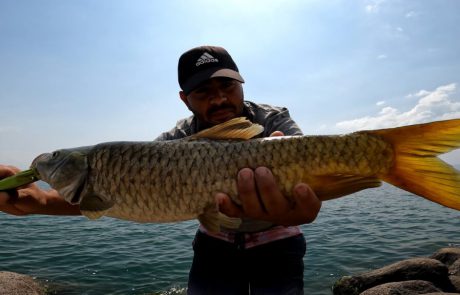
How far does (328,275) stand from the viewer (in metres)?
11.7

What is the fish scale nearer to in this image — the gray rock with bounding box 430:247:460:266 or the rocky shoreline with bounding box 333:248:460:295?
the rocky shoreline with bounding box 333:248:460:295

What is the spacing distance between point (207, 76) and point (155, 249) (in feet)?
41.2

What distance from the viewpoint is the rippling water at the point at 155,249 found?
448 inches

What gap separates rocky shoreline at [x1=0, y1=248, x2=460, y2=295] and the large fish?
657cm

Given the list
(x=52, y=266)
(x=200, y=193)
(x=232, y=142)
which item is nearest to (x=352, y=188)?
(x=232, y=142)

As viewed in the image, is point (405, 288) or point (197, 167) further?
point (405, 288)

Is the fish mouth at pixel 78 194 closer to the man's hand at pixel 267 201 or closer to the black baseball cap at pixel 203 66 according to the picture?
the man's hand at pixel 267 201

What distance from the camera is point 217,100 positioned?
4.35 m

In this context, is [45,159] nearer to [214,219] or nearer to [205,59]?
[214,219]

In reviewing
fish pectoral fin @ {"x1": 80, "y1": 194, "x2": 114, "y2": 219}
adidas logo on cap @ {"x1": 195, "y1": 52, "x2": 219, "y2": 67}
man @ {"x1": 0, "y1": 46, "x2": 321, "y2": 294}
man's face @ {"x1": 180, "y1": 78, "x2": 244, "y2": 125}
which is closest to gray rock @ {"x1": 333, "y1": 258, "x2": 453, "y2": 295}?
man @ {"x1": 0, "y1": 46, "x2": 321, "y2": 294}

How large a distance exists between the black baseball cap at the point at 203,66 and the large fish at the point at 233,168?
4.53 ft

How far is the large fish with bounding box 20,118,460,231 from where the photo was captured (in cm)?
267

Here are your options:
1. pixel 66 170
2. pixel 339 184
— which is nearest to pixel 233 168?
pixel 339 184

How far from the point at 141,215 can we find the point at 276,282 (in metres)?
1.61
